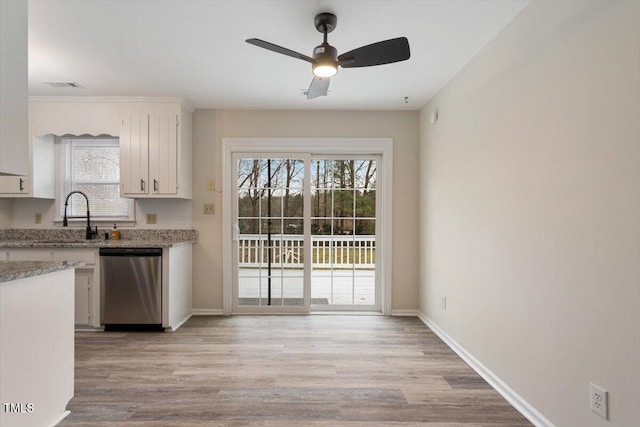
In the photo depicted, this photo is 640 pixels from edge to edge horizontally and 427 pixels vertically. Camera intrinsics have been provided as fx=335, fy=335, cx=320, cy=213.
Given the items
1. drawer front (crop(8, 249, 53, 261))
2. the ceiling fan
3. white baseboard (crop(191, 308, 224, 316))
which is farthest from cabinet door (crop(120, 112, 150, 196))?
the ceiling fan

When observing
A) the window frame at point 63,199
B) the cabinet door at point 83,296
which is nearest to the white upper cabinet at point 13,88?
the cabinet door at point 83,296

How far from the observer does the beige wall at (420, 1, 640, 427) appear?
141 cm

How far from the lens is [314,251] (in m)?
4.14

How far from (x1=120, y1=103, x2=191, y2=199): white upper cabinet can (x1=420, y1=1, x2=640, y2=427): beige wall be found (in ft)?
9.49

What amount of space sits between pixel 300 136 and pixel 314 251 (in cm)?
140

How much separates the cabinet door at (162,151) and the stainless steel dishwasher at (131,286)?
0.77 m

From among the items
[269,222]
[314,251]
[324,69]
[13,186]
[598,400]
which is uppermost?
[324,69]

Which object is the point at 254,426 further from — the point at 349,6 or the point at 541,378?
the point at 349,6

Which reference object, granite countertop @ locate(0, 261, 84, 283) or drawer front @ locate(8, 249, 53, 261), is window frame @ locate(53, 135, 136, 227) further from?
granite countertop @ locate(0, 261, 84, 283)

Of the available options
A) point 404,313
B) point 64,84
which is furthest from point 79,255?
point 404,313

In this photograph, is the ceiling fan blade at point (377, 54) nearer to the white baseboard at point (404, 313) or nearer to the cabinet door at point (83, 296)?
the white baseboard at point (404, 313)

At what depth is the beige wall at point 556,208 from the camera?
4.63 ft

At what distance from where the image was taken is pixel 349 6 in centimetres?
205

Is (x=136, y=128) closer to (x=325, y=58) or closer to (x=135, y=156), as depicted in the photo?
(x=135, y=156)
